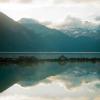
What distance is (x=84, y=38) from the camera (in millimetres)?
40594

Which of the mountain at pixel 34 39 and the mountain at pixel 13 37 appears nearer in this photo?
the mountain at pixel 13 37

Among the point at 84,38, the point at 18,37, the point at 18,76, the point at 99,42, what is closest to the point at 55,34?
the point at 84,38

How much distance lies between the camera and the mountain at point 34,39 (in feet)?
101

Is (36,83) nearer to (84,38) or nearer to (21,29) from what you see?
(21,29)

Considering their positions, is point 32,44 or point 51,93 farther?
point 32,44

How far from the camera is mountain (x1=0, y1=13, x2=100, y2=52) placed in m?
30.7

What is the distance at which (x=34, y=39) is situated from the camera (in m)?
34.9

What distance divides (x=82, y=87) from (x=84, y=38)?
33.3 meters

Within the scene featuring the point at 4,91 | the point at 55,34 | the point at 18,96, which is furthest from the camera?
the point at 55,34

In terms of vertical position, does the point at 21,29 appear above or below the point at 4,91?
above

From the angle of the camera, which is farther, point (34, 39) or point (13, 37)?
point (34, 39)

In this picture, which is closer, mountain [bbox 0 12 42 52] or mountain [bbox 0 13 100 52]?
mountain [bbox 0 12 42 52]

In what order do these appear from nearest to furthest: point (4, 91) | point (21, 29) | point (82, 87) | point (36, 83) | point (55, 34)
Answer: point (4, 91) < point (82, 87) < point (36, 83) < point (21, 29) < point (55, 34)

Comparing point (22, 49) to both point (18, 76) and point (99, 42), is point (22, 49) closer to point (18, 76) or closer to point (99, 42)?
point (99, 42)
